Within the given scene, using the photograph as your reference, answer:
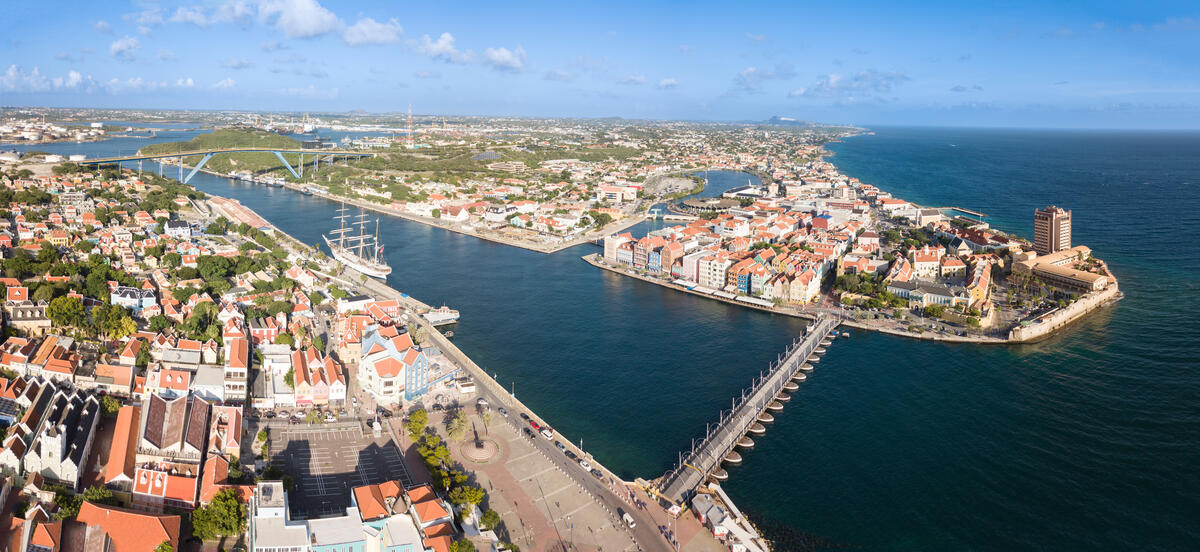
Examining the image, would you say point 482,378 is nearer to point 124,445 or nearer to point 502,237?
point 124,445

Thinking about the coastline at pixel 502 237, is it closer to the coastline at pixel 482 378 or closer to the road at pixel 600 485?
the coastline at pixel 482 378

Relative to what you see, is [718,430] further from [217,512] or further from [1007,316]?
[1007,316]

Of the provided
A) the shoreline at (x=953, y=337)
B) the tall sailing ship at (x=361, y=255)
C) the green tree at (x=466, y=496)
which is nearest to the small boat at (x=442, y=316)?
the tall sailing ship at (x=361, y=255)

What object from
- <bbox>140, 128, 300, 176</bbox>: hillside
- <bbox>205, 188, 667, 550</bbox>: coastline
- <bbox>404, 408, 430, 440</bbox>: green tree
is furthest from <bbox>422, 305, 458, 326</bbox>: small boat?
<bbox>140, 128, 300, 176</bbox>: hillside

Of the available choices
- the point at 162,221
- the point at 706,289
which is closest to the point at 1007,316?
the point at 706,289

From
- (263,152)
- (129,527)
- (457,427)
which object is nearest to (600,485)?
(457,427)

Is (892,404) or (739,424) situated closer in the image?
(739,424)
